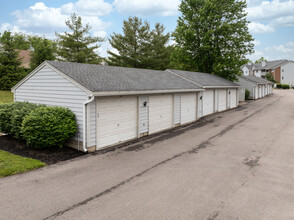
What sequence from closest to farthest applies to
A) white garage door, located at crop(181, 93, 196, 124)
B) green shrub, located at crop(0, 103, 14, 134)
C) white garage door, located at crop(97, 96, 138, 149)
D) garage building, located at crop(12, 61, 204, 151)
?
garage building, located at crop(12, 61, 204, 151) < white garage door, located at crop(97, 96, 138, 149) < green shrub, located at crop(0, 103, 14, 134) < white garage door, located at crop(181, 93, 196, 124)

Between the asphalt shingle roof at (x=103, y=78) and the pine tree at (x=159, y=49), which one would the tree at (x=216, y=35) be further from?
the asphalt shingle roof at (x=103, y=78)

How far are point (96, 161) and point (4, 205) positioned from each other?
3255 millimetres

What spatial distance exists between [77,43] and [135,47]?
9.62m

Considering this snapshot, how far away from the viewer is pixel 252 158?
8.20m

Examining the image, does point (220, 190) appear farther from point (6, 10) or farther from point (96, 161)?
point (6, 10)

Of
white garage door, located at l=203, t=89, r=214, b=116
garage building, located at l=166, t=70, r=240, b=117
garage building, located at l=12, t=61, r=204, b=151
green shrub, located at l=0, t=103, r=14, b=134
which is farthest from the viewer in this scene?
white garage door, located at l=203, t=89, r=214, b=116

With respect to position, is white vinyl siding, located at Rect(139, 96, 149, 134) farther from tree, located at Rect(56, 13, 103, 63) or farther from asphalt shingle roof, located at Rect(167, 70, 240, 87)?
tree, located at Rect(56, 13, 103, 63)

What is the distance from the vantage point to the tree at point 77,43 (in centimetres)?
2970

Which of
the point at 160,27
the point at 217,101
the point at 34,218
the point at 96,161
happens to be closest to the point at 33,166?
the point at 96,161

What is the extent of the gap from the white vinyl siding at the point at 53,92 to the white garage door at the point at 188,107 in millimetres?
7759

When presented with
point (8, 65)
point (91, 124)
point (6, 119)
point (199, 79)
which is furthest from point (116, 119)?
point (8, 65)

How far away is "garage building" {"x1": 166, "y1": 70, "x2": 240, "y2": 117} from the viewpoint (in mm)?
17964

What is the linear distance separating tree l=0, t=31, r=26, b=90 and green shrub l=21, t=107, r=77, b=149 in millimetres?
22734

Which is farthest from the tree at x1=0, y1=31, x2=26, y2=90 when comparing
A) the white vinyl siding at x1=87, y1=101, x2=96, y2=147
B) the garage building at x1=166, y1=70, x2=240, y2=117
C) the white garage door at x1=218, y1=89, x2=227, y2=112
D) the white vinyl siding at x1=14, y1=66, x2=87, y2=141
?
the white garage door at x1=218, y1=89, x2=227, y2=112
